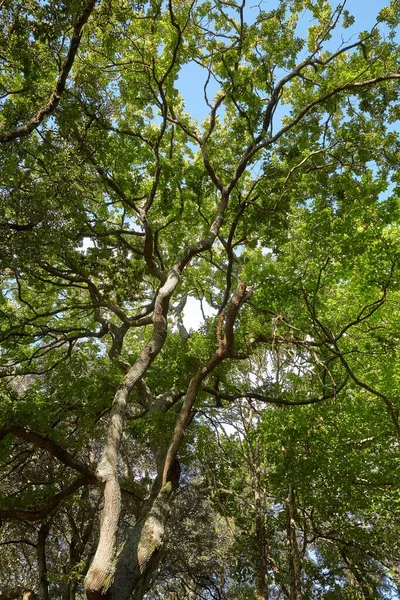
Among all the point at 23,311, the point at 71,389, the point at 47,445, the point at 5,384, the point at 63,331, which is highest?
the point at 23,311

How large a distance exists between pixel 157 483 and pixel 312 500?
14.0 feet

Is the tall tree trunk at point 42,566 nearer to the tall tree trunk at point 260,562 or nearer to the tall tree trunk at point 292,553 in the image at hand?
the tall tree trunk at point 260,562

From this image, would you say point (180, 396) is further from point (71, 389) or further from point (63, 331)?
point (63, 331)

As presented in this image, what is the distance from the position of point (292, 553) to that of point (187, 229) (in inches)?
349

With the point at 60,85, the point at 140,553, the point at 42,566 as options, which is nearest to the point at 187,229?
the point at 60,85

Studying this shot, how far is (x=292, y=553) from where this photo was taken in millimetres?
10141

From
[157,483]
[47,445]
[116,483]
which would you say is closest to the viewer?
[116,483]

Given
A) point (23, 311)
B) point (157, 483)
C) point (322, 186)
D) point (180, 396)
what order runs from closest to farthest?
point (157, 483) → point (322, 186) → point (180, 396) → point (23, 311)

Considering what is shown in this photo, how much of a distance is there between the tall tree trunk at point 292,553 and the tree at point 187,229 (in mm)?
59

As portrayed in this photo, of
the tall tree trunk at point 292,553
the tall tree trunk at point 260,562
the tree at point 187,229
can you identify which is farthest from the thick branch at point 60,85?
the tall tree trunk at point 260,562

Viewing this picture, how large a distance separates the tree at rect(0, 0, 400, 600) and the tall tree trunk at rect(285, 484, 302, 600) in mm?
59

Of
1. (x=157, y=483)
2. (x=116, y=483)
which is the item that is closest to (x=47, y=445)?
(x=157, y=483)

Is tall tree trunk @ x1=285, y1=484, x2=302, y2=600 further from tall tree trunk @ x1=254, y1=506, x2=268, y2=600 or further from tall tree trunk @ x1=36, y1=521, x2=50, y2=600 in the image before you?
tall tree trunk @ x1=36, y1=521, x2=50, y2=600

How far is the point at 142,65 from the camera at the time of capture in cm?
909
